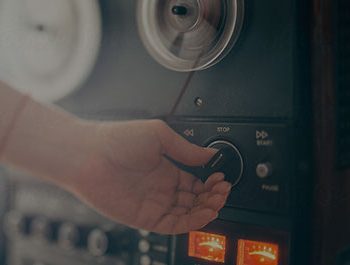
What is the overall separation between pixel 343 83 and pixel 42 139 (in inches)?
16.7

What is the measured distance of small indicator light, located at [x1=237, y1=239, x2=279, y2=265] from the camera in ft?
2.11

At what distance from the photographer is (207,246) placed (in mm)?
701

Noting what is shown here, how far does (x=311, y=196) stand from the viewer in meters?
0.66

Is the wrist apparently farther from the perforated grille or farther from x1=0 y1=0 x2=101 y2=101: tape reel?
the perforated grille

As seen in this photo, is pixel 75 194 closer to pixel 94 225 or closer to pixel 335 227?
pixel 94 225

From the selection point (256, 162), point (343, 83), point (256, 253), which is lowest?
point (256, 253)

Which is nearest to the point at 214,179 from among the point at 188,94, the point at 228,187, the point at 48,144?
the point at 228,187

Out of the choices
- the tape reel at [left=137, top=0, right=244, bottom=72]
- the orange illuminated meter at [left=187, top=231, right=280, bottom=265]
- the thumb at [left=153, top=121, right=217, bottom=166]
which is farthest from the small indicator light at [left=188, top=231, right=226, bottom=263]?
the tape reel at [left=137, top=0, right=244, bottom=72]

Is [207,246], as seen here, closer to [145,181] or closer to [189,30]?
[145,181]

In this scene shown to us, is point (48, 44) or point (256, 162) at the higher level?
point (48, 44)

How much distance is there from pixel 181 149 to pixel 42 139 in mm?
202

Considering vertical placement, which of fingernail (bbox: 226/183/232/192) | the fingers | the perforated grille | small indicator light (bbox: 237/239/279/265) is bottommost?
small indicator light (bbox: 237/239/279/265)

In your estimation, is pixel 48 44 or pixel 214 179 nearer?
pixel 214 179

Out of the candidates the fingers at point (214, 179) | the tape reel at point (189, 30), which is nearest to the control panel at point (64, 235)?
the fingers at point (214, 179)
